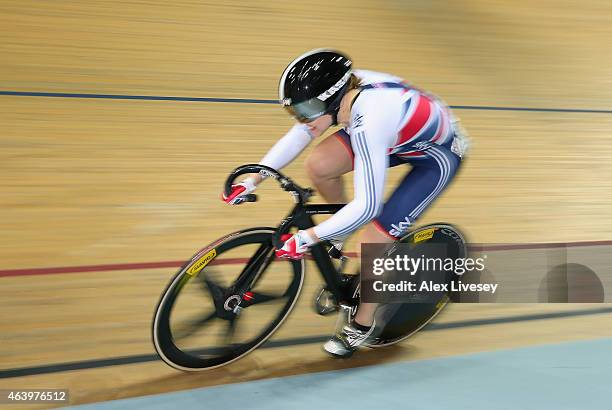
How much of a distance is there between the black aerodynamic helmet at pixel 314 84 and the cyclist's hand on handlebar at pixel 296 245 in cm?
35

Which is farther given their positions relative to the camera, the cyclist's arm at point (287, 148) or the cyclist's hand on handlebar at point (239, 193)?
the cyclist's arm at point (287, 148)

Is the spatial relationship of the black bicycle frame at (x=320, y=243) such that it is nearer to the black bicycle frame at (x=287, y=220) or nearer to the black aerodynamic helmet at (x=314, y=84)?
the black bicycle frame at (x=287, y=220)

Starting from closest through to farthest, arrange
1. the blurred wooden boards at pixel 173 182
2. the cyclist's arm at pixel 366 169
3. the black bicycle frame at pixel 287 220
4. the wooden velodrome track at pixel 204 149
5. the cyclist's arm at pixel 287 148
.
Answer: the cyclist's arm at pixel 366 169 < the black bicycle frame at pixel 287 220 < the cyclist's arm at pixel 287 148 < the wooden velodrome track at pixel 204 149 < the blurred wooden boards at pixel 173 182

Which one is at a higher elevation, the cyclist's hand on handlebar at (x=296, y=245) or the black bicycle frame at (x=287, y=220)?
the black bicycle frame at (x=287, y=220)

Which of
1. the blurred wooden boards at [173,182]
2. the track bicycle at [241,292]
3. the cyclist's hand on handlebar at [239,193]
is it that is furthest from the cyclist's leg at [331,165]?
A: the blurred wooden boards at [173,182]

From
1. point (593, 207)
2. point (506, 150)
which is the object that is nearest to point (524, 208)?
point (593, 207)

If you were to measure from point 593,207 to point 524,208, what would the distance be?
45 cm

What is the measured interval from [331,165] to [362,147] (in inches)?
11.0

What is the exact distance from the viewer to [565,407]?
6.57 feet

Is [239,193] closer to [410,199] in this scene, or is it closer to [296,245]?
[296,245]

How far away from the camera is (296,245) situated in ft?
6.51

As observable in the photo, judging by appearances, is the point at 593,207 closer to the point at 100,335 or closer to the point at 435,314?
the point at 435,314

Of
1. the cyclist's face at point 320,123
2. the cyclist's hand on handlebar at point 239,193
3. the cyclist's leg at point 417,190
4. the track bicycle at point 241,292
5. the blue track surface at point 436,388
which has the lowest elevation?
the blue track surface at point 436,388

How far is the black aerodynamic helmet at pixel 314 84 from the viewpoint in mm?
1976
